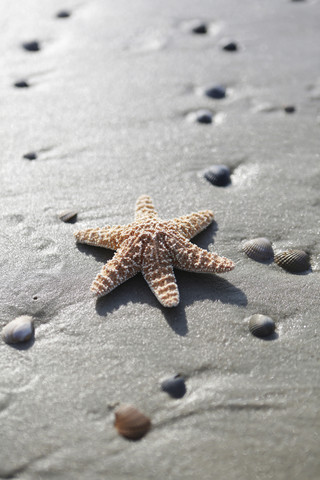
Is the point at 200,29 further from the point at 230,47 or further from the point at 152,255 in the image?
the point at 152,255

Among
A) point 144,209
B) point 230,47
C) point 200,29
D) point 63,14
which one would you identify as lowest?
point 144,209

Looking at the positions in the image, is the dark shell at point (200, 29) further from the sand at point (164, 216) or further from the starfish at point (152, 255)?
the starfish at point (152, 255)

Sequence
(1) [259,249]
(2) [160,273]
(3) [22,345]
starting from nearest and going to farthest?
(3) [22,345], (2) [160,273], (1) [259,249]

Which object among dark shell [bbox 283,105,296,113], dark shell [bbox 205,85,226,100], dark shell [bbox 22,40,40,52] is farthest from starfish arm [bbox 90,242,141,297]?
dark shell [bbox 22,40,40,52]

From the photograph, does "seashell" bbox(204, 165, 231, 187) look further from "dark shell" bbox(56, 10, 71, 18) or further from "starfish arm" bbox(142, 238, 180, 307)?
"dark shell" bbox(56, 10, 71, 18)

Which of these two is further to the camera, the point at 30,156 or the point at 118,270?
the point at 30,156

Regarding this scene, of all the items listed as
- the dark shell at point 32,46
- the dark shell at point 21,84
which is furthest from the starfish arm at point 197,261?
the dark shell at point 32,46

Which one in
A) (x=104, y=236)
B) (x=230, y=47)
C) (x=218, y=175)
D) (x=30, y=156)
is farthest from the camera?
(x=230, y=47)

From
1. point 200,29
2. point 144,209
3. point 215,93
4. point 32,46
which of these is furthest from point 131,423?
point 200,29
